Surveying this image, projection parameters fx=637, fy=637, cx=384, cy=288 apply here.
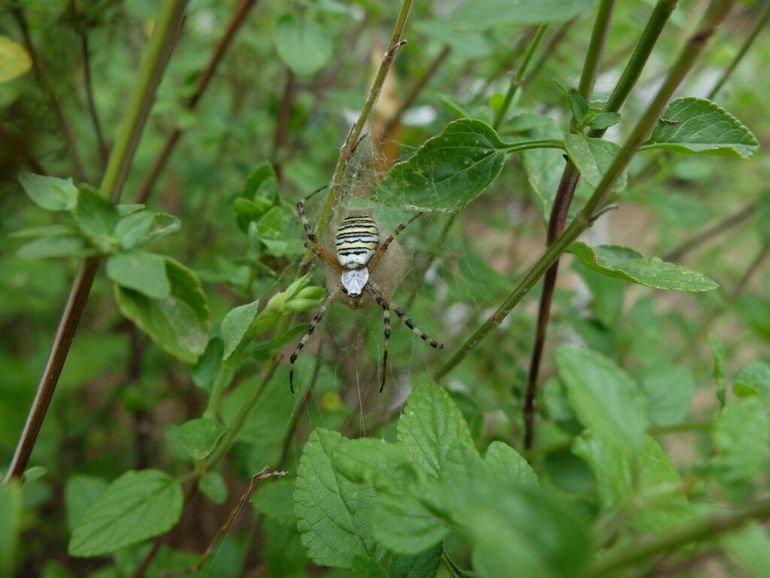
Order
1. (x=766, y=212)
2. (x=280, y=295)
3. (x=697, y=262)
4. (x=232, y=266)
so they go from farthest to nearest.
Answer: (x=697, y=262) < (x=766, y=212) < (x=232, y=266) < (x=280, y=295)

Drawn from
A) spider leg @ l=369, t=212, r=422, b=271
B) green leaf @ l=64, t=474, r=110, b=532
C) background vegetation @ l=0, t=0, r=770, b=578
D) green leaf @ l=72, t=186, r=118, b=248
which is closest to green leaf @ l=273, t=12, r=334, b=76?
background vegetation @ l=0, t=0, r=770, b=578

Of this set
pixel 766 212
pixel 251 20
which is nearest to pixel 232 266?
pixel 251 20

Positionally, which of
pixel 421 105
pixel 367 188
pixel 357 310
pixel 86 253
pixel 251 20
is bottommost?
pixel 357 310

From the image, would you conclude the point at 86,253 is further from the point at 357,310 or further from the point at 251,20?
the point at 251,20

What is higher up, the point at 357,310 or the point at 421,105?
the point at 421,105

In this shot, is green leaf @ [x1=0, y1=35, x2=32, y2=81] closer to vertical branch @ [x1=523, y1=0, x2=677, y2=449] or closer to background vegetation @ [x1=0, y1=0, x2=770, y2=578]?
background vegetation @ [x1=0, y1=0, x2=770, y2=578]

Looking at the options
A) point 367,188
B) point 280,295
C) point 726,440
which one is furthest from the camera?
point 367,188

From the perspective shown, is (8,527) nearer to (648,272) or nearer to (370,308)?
(648,272)
